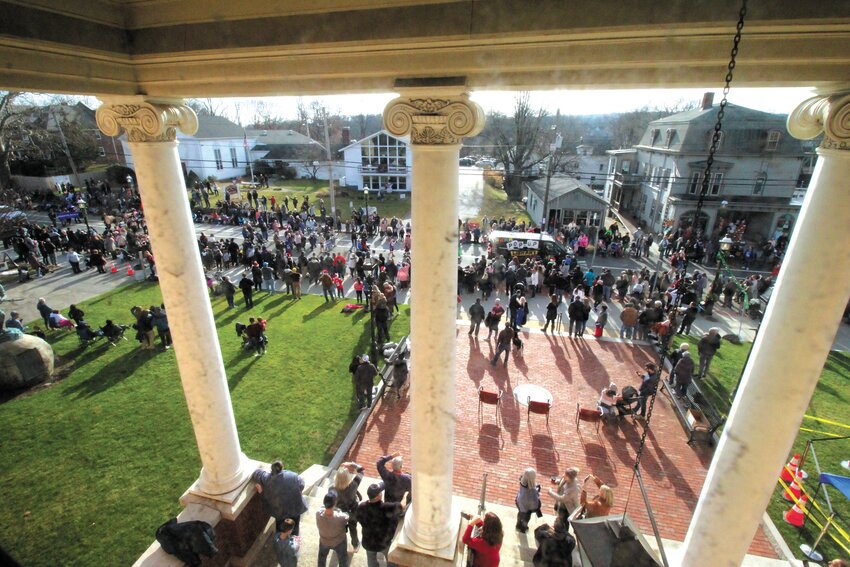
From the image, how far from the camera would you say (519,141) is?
39.1 m

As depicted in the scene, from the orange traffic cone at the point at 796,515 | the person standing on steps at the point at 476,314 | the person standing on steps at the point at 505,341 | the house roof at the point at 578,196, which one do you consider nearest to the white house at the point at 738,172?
the house roof at the point at 578,196

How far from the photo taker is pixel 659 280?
16.9m

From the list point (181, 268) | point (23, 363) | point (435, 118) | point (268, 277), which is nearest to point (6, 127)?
point (268, 277)

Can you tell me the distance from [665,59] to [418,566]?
523cm

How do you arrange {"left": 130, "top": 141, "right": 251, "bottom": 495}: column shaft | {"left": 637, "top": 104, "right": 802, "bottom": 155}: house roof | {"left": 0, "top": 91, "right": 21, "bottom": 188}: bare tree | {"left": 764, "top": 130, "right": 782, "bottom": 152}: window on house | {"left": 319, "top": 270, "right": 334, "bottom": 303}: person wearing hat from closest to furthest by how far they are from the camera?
{"left": 130, "top": 141, "right": 251, "bottom": 495}: column shaft < {"left": 319, "top": 270, "right": 334, "bottom": 303}: person wearing hat < {"left": 764, "top": 130, "right": 782, "bottom": 152}: window on house < {"left": 637, "top": 104, "right": 802, "bottom": 155}: house roof < {"left": 0, "top": 91, "right": 21, "bottom": 188}: bare tree

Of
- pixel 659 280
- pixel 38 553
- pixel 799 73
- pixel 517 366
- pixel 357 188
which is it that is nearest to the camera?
pixel 799 73

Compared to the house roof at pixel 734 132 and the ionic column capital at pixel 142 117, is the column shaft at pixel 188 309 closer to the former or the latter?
the ionic column capital at pixel 142 117

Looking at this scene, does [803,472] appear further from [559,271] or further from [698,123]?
[698,123]

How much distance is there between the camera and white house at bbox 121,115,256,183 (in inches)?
1628

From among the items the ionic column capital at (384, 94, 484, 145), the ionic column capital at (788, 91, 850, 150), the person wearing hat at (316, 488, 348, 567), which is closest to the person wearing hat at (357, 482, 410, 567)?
the person wearing hat at (316, 488, 348, 567)

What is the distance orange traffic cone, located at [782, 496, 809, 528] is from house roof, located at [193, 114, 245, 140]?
45477mm

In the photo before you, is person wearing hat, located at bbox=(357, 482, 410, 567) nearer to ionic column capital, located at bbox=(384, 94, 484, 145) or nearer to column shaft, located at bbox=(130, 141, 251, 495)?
column shaft, located at bbox=(130, 141, 251, 495)

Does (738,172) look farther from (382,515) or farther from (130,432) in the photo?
(130,432)

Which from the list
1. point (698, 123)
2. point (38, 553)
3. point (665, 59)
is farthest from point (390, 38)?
point (698, 123)
